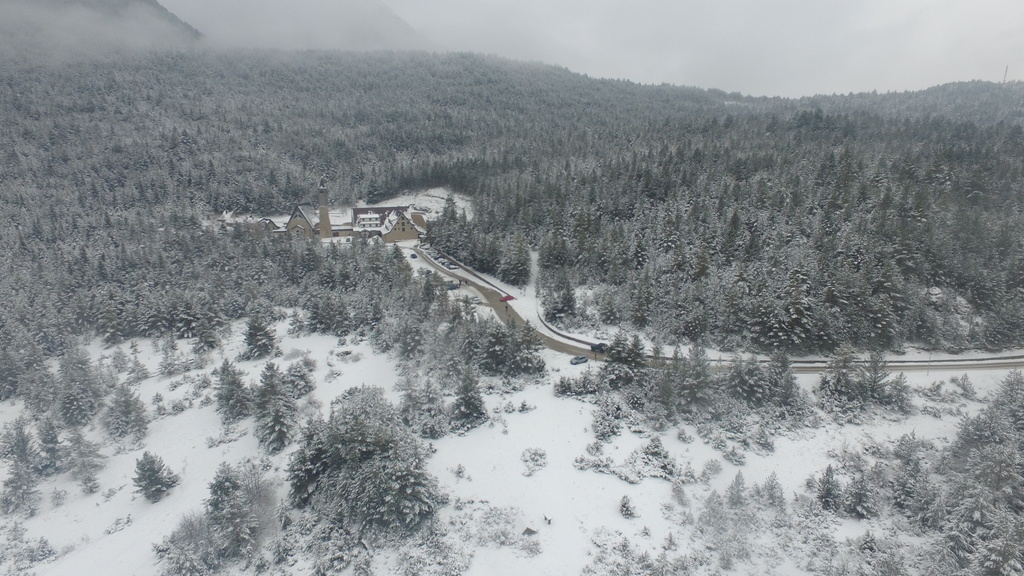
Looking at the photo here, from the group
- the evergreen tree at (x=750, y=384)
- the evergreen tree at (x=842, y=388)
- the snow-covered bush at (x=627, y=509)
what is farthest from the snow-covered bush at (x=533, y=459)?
the evergreen tree at (x=842, y=388)

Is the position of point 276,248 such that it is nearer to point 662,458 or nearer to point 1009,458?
point 662,458

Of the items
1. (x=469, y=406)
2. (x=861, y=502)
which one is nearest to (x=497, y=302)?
(x=469, y=406)

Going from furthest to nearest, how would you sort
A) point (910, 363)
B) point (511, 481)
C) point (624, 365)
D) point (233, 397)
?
point (910, 363) < point (233, 397) < point (624, 365) < point (511, 481)

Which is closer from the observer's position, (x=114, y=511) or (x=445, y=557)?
(x=445, y=557)

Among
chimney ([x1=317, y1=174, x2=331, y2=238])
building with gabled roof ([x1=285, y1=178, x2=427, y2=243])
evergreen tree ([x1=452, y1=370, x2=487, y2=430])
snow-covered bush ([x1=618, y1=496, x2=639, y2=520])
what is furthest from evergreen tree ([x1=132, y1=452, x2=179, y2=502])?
chimney ([x1=317, y1=174, x2=331, y2=238])

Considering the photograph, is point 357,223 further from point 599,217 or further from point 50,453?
point 50,453

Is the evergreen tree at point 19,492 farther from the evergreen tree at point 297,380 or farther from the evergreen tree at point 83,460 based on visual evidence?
the evergreen tree at point 297,380

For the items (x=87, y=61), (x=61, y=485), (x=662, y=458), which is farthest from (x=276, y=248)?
(x=87, y=61)
